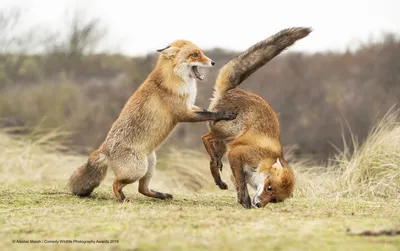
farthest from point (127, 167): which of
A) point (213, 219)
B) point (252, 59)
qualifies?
point (252, 59)

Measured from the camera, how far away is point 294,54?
3020 centimetres

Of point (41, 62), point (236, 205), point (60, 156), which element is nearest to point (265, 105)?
point (236, 205)

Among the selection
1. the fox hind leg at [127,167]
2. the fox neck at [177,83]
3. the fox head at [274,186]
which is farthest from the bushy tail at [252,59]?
the fox head at [274,186]

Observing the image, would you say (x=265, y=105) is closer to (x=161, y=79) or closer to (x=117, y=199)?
(x=161, y=79)

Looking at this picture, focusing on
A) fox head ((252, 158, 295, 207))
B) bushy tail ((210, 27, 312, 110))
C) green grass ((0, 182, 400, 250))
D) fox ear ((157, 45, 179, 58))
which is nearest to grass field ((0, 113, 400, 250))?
green grass ((0, 182, 400, 250))

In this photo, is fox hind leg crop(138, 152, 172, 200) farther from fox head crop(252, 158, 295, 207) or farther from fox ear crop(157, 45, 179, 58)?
fox head crop(252, 158, 295, 207)

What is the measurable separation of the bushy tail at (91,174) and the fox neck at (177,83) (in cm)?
119

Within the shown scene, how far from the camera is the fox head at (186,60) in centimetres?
740

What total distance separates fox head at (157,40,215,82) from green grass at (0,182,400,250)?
157 centimetres

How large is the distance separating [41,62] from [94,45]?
111 inches

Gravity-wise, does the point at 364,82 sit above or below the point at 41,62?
below

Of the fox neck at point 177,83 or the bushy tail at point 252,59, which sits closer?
the fox neck at point 177,83

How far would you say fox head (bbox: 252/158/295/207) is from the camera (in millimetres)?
6664

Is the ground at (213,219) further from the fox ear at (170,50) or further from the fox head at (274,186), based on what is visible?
the fox ear at (170,50)
